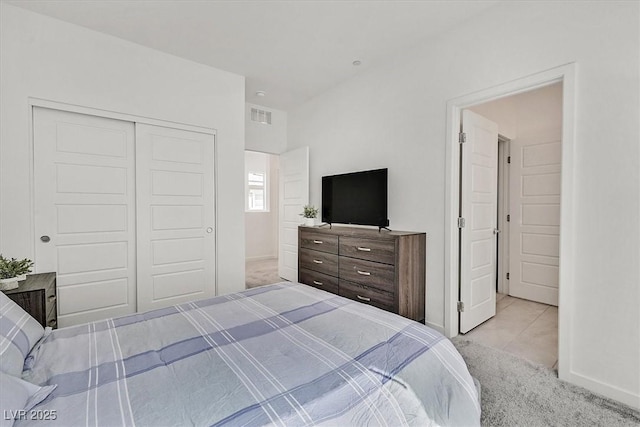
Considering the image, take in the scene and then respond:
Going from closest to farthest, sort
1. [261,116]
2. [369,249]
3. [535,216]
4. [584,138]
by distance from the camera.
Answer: [584,138] → [369,249] → [535,216] → [261,116]

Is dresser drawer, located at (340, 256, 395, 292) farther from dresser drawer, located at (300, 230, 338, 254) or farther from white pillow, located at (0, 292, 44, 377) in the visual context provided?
white pillow, located at (0, 292, 44, 377)

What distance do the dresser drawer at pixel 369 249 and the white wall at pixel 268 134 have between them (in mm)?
2272

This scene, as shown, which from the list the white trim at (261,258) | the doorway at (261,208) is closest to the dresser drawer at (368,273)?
the doorway at (261,208)

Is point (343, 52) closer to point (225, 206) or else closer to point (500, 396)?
point (225, 206)

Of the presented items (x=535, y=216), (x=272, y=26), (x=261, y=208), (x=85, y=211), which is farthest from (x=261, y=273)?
(x=535, y=216)

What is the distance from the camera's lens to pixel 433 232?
288 cm

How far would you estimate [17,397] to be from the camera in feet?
2.72

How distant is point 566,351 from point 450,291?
2.90ft

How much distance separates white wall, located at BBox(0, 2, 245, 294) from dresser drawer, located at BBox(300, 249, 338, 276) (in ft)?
2.60

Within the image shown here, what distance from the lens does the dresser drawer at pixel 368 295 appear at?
2744mm

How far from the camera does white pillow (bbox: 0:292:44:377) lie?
1004mm

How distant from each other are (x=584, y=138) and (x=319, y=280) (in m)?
2.69

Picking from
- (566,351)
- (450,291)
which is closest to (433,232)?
(450,291)

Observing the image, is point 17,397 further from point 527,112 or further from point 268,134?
point 527,112
